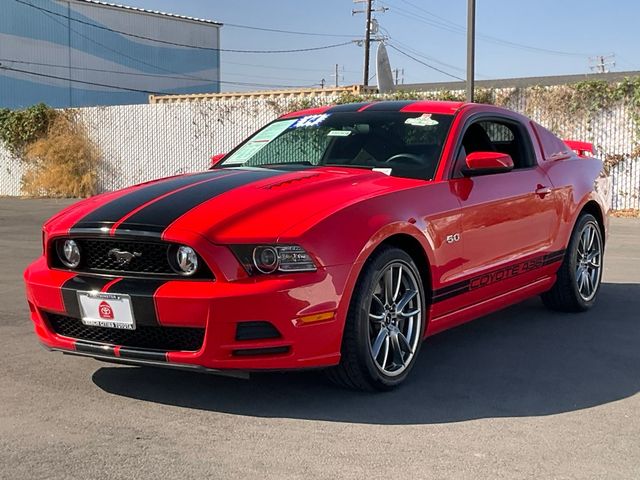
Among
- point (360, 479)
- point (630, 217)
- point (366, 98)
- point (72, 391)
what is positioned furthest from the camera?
point (366, 98)

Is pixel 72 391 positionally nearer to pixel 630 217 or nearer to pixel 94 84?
pixel 630 217

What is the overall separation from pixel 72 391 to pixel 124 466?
3.86ft

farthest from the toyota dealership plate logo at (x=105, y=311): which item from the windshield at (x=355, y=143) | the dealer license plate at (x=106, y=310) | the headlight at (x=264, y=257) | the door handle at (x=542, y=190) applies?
the door handle at (x=542, y=190)

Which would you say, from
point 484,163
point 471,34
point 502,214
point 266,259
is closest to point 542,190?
point 502,214

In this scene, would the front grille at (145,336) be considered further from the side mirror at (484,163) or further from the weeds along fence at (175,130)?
the weeds along fence at (175,130)

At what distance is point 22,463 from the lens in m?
3.29

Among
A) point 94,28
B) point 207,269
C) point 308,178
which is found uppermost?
point 94,28

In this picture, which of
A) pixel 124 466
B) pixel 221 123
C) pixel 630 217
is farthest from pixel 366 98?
pixel 124 466

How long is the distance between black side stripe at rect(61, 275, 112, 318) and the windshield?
1.67 m

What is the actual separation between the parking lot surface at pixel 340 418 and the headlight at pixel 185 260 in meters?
0.68

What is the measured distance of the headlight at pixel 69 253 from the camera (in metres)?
4.11

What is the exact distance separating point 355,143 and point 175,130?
1612 cm

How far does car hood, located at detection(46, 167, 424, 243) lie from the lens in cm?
384

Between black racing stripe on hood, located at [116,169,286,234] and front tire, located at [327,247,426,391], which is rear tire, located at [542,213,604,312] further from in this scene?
black racing stripe on hood, located at [116,169,286,234]
